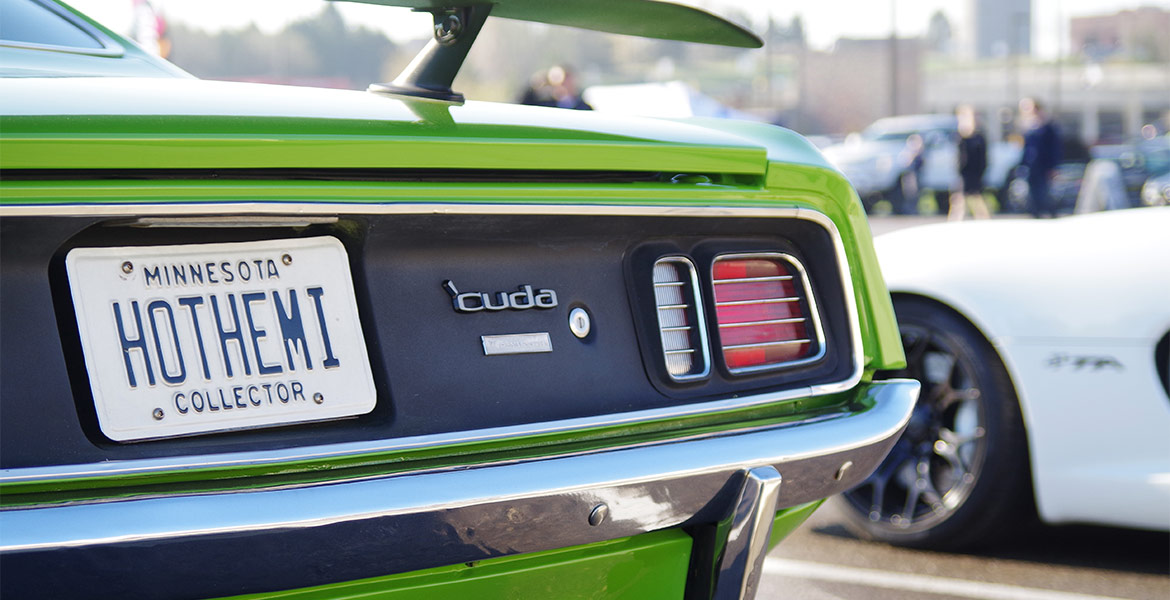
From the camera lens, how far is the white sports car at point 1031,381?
318cm

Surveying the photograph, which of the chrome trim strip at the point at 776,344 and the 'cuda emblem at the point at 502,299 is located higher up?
the 'cuda emblem at the point at 502,299

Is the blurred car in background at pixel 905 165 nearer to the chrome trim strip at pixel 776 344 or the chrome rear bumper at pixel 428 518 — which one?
the chrome trim strip at pixel 776 344

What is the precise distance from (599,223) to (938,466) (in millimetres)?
2061

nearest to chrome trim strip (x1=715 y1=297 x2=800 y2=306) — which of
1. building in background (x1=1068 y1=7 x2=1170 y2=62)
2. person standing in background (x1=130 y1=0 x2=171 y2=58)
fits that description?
person standing in background (x1=130 y1=0 x2=171 y2=58)

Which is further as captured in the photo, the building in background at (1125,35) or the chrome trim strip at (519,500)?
the building in background at (1125,35)

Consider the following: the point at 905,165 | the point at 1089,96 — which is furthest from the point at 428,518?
the point at 1089,96

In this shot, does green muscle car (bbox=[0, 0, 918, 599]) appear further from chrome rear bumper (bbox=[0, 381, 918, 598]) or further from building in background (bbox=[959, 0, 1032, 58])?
building in background (bbox=[959, 0, 1032, 58])

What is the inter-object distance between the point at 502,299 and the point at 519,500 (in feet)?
1.08

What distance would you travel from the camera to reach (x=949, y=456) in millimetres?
3527

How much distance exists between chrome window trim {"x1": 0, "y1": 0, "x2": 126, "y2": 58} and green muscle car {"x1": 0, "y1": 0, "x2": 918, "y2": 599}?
0.29ft

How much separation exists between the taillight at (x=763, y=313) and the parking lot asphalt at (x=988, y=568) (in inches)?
48.9

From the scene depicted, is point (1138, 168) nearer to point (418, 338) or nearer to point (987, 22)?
point (418, 338)

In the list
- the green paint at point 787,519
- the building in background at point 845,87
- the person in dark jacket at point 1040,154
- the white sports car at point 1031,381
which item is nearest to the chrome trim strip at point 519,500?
the green paint at point 787,519

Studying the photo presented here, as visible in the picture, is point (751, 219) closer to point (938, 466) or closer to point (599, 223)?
point (599, 223)
